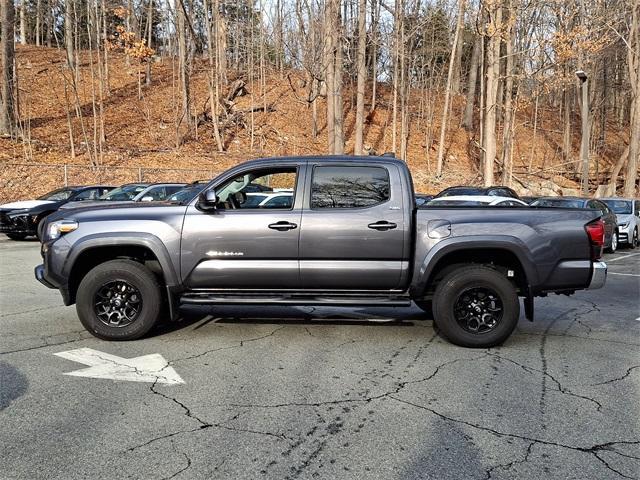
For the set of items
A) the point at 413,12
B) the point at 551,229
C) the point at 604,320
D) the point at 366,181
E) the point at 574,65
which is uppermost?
the point at 413,12

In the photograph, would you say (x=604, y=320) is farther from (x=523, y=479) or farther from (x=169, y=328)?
(x=169, y=328)

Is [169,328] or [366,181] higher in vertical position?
[366,181]

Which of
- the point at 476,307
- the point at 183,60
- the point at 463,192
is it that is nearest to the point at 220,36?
the point at 183,60

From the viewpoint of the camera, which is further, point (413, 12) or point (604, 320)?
point (413, 12)

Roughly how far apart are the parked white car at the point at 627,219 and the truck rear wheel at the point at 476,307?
13.5 meters

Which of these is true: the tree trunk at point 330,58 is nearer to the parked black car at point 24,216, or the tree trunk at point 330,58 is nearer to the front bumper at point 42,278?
the parked black car at point 24,216

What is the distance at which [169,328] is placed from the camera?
258 inches

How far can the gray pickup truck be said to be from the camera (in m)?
5.64

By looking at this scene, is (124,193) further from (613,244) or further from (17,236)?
(613,244)

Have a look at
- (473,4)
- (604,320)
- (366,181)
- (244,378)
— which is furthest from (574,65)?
(244,378)

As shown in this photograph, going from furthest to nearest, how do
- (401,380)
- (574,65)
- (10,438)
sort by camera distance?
(574,65) → (401,380) → (10,438)

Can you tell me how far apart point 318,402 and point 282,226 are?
6.78ft

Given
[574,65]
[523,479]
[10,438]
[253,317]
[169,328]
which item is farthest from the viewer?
[574,65]

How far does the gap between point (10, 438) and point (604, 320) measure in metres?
6.91
